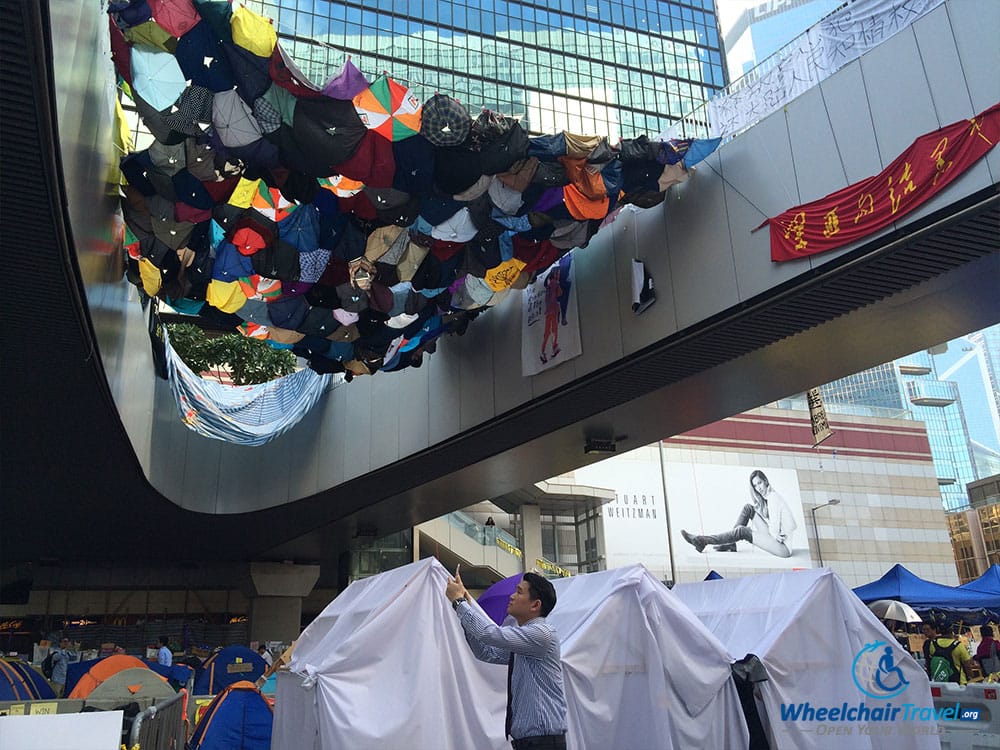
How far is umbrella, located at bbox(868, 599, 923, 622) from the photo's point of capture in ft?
45.5

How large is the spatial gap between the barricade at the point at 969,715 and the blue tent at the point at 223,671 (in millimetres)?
10487

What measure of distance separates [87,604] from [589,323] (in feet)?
84.7

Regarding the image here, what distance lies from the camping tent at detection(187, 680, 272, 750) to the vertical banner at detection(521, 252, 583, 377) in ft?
17.6

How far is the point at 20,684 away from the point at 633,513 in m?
34.0

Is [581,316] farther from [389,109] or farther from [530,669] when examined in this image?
[530,669]

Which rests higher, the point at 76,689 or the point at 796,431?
the point at 796,431

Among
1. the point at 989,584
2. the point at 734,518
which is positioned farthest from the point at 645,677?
the point at 734,518

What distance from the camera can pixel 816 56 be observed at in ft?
26.4

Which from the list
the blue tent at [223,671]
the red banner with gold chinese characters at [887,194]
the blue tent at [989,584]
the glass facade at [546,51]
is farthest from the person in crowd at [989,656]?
the glass facade at [546,51]

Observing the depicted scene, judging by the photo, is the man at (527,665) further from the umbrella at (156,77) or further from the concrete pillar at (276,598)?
the concrete pillar at (276,598)

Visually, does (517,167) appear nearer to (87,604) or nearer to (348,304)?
(348,304)

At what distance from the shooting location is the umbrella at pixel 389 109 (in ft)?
21.9

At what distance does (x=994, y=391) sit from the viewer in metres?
161

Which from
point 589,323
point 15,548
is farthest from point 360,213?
point 15,548
